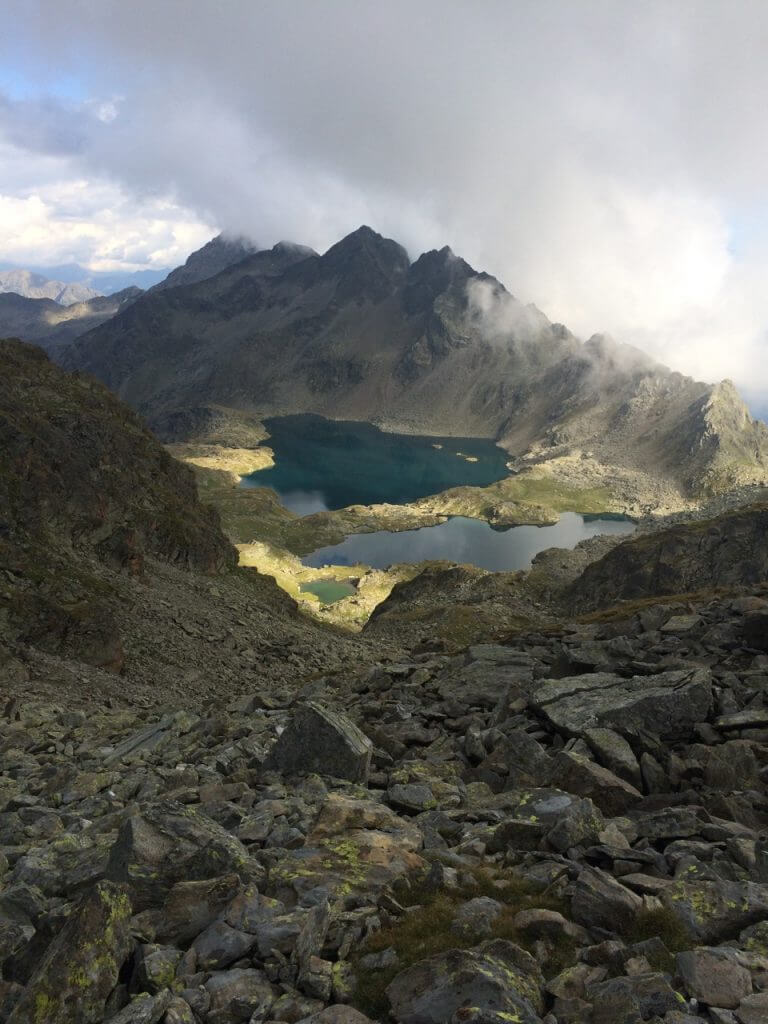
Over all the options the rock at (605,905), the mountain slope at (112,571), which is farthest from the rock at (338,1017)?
the mountain slope at (112,571)

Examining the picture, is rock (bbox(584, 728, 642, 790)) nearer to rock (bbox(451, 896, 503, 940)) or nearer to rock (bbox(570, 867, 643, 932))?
rock (bbox(570, 867, 643, 932))

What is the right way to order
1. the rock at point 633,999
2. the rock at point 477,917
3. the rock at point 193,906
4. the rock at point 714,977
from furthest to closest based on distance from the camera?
the rock at point 193,906
the rock at point 477,917
the rock at point 714,977
the rock at point 633,999

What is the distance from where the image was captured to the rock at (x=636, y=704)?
18188 millimetres

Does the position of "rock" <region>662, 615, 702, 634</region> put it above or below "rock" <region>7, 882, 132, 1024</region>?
above

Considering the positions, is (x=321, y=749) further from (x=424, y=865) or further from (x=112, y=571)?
(x=112, y=571)

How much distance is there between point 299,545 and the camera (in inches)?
7840

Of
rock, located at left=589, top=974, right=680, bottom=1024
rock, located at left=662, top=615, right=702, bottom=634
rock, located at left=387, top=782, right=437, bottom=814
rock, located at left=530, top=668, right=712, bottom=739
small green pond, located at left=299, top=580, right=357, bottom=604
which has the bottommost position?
small green pond, located at left=299, top=580, right=357, bottom=604

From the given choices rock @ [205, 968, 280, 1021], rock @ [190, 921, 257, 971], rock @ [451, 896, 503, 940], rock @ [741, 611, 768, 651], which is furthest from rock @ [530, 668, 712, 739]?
rock @ [205, 968, 280, 1021]

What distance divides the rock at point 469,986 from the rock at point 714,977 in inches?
74.0

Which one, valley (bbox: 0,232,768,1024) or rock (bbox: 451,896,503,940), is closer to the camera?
valley (bbox: 0,232,768,1024)

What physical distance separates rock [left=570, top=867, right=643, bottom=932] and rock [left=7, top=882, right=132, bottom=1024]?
266 inches

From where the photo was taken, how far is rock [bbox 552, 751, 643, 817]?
48.4 ft

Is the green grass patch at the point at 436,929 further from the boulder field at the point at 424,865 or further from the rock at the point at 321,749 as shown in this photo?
the rock at the point at 321,749

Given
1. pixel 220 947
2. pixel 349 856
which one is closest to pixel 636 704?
pixel 349 856
